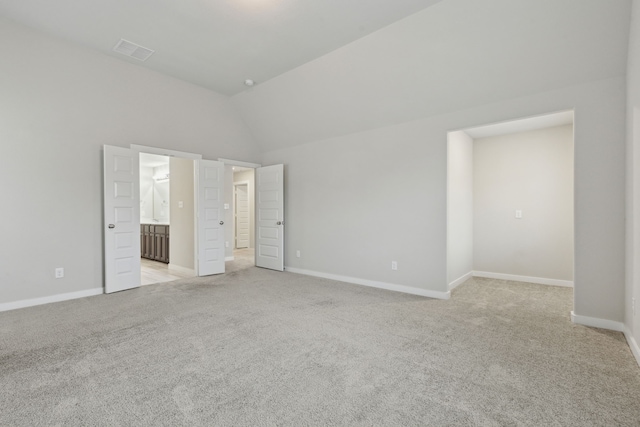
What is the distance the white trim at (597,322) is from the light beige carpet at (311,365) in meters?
0.11

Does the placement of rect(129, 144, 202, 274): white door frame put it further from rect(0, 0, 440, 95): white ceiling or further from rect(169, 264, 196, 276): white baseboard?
rect(0, 0, 440, 95): white ceiling

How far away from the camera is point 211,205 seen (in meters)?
5.51

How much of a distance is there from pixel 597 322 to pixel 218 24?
5.01 m

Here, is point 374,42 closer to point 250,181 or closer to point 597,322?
point 597,322

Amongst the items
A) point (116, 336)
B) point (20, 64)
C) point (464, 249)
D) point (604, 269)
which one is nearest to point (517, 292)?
point (464, 249)

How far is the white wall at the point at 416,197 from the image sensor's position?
2988 mm

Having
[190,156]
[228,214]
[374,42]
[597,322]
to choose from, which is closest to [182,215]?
[190,156]

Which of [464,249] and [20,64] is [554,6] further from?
[20,64]

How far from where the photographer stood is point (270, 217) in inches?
241

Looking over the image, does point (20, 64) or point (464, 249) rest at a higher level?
point (20, 64)

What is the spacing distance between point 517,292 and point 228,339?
157 inches

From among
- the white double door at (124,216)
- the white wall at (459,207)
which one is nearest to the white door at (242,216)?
the white double door at (124,216)

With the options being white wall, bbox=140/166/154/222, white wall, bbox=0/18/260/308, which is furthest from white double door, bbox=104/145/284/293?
white wall, bbox=140/166/154/222

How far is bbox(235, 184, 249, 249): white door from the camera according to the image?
9508 mm
